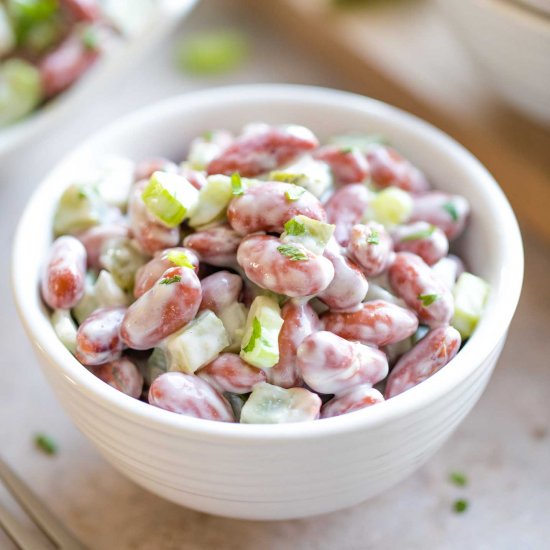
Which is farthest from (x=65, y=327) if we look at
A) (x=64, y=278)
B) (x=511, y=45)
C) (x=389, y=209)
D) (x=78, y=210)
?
(x=511, y=45)

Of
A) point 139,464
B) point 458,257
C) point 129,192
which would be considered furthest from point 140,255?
point 458,257

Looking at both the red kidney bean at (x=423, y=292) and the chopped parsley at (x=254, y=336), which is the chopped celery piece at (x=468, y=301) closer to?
the red kidney bean at (x=423, y=292)

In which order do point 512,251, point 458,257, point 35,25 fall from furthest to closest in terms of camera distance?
point 35,25 < point 458,257 < point 512,251

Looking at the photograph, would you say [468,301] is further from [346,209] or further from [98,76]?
[98,76]

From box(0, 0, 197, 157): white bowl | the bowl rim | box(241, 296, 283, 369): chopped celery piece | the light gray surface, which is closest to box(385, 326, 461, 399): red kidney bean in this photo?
the bowl rim

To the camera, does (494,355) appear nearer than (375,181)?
Yes

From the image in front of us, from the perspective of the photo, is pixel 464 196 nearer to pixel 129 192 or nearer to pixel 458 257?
pixel 458 257

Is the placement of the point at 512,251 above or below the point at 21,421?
above

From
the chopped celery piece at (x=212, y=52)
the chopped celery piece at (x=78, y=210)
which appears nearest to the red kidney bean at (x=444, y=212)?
the chopped celery piece at (x=78, y=210)
